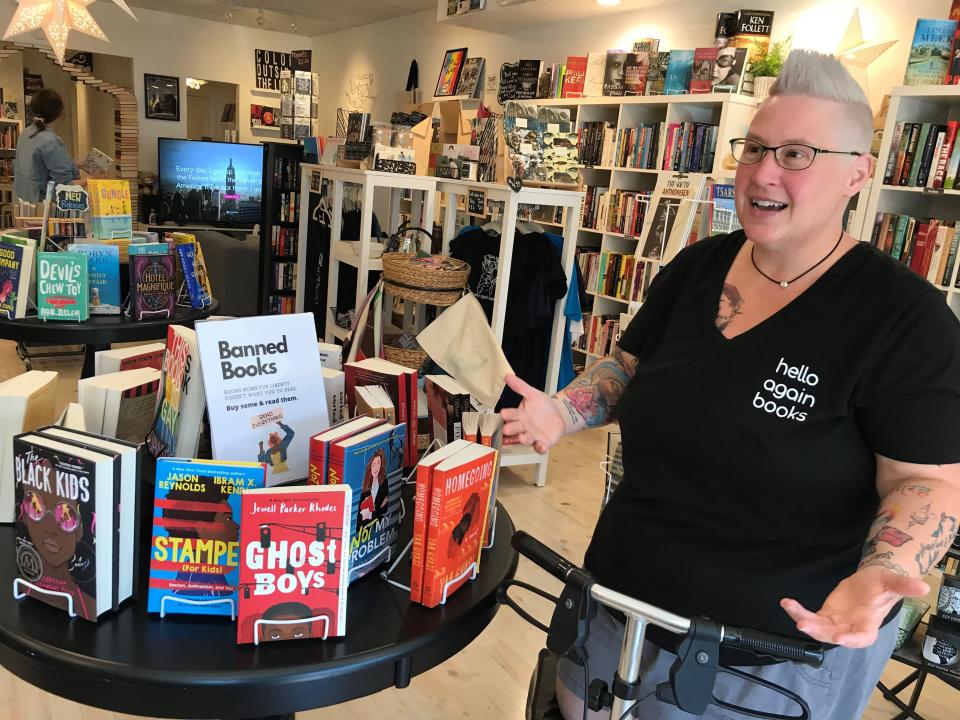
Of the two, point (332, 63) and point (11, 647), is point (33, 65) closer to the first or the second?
point (332, 63)

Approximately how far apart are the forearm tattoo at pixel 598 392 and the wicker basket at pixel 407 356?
6.70 feet

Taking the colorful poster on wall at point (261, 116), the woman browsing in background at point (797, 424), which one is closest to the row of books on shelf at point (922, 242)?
the woman browsing in background at point (797, 424)

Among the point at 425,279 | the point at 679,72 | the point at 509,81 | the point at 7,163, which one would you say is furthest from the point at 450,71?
the point at 7,163

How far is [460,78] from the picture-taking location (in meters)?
7.39

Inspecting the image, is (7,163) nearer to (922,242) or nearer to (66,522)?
(922,242)

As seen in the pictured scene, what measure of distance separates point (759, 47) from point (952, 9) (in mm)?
1089

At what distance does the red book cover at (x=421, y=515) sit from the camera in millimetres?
1104

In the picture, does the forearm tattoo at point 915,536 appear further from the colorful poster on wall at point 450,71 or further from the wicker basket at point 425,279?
the colorful poster on wall at point 450,71

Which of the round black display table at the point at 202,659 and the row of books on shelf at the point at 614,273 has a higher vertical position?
the row of books on shelf at the point at 614,273

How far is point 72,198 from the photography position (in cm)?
327

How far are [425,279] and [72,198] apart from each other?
1573 millimetres

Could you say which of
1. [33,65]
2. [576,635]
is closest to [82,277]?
[576,635]

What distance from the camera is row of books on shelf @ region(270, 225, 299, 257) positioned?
6051 mm

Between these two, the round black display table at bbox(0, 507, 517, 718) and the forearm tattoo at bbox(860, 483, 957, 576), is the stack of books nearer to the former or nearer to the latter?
the round black display table at bbox(0, 507, 517, 718)
